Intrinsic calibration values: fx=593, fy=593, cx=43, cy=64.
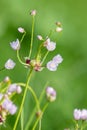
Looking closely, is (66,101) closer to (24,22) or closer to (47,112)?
(47,112)

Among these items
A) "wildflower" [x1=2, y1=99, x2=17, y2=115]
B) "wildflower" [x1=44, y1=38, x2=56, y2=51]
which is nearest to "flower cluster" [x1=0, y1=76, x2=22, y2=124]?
"wildflower" [x1=2, y1=99, x2=17, y2=115]

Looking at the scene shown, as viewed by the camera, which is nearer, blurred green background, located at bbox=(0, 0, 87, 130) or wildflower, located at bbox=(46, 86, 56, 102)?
wildflower, located at bbox=(46, 86, 56, 102)

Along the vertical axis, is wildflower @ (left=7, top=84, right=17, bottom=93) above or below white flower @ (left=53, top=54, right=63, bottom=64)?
below

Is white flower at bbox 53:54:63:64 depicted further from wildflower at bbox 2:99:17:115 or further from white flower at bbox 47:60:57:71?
wildflower at bbox 2:99:17:115

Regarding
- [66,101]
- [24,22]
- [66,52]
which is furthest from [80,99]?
[24,22]

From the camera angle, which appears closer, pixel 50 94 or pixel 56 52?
pixel 50 94

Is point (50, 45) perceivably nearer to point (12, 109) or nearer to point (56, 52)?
point (12, 109)

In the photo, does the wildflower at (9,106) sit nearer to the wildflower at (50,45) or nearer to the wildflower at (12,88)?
the wildflower at (12,88)

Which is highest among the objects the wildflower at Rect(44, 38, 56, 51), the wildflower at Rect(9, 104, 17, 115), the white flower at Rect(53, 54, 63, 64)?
the wildflower at Rect(44, 38, 56, 51)

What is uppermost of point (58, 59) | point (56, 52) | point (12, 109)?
point (56, 52)

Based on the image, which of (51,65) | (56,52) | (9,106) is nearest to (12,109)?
(9,106)
